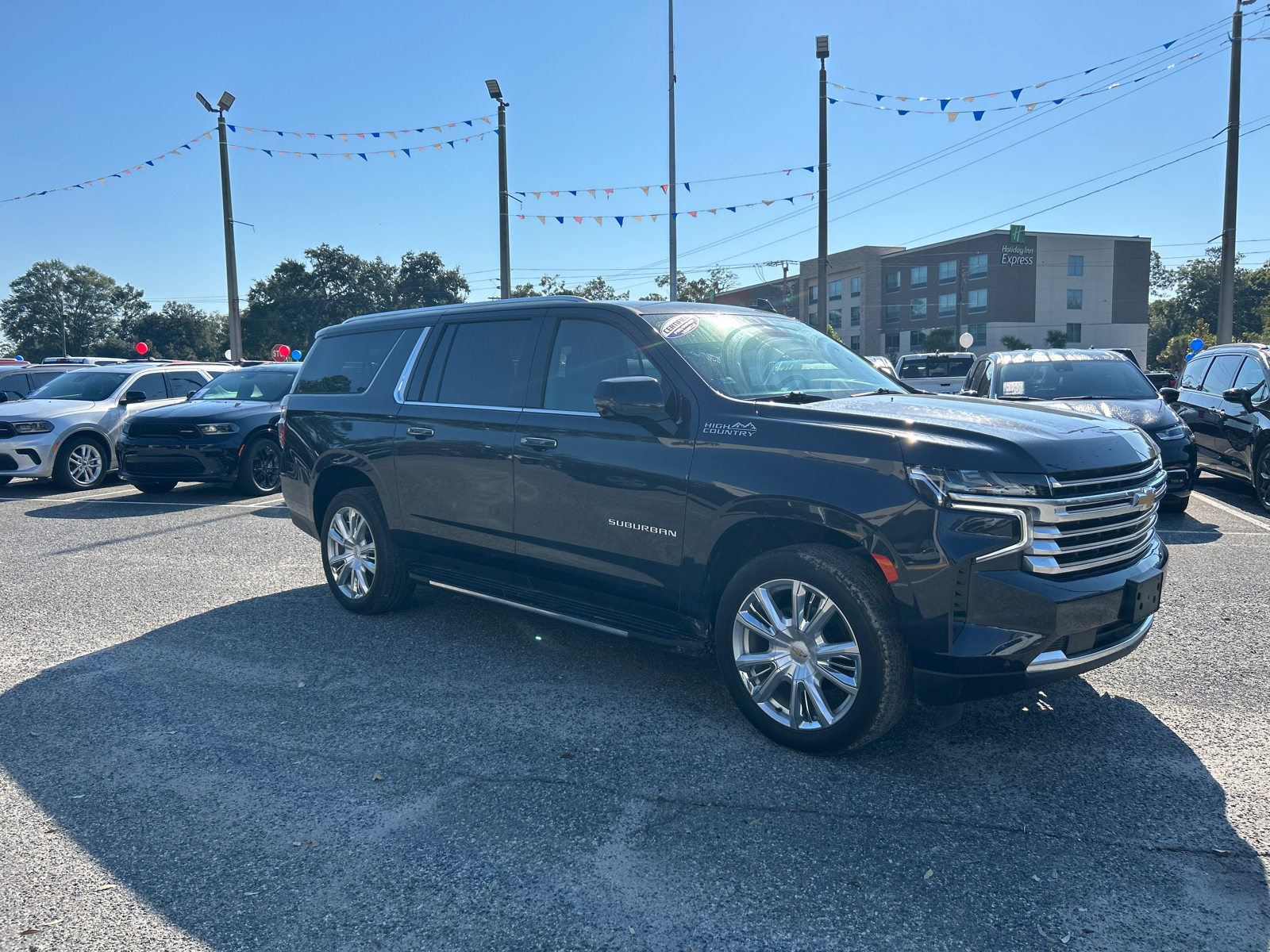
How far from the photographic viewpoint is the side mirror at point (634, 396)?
3.94 m

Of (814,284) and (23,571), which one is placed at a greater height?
(814,284)

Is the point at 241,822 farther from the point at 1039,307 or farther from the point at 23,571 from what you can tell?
the point at 1039,307

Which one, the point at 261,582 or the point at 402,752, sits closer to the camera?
the point at 402,752

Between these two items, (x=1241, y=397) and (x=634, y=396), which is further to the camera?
(x=1241, y=397)

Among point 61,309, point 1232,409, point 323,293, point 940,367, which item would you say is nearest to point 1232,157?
point 940,367

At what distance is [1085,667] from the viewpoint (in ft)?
11.0

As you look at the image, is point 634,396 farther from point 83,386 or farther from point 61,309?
point 61,309

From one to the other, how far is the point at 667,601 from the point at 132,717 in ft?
8.40

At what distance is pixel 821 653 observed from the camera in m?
3.54

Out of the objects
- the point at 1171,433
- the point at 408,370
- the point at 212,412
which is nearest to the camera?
the point at 408,370

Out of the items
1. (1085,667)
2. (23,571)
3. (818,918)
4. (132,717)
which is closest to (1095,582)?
(1085,667)

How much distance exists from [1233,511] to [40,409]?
15310mm

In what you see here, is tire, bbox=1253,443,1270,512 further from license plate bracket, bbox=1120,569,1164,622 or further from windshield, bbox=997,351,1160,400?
license plate bracket, bbox=1120,569,1164,622

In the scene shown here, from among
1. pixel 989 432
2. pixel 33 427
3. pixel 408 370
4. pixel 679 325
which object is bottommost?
pixel 33 427
